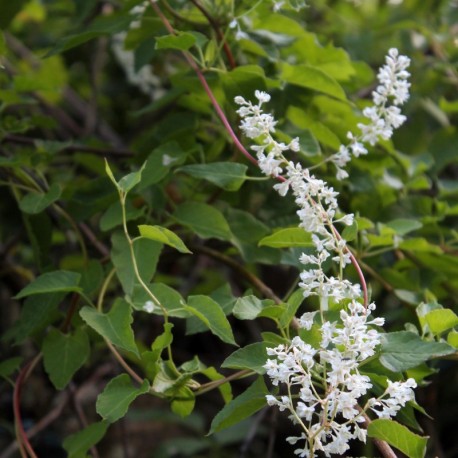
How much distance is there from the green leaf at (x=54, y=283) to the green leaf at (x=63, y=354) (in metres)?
0.10

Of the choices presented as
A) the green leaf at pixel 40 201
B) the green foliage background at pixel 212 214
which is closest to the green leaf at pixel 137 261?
the green foliage background at pixel 212 214

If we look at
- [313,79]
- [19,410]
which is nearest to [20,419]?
[19,410]

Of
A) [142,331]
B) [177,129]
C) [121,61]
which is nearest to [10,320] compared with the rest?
[142,331]

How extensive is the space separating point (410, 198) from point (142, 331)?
773mm

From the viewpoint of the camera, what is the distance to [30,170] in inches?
44.8

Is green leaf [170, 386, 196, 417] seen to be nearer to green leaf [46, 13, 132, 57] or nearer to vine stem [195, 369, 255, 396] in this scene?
vine stem [195, 369, 255, 396]

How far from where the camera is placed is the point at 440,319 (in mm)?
794

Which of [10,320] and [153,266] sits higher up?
[153,266]

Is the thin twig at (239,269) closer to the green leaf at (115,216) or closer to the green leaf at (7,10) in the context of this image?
the green leaf at (115,216)

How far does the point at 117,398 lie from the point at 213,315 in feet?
0.40

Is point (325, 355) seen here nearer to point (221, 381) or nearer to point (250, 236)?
point (221, 381)

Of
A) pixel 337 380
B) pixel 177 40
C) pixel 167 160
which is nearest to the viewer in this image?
pixel 337 380

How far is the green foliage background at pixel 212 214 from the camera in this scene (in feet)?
2.67

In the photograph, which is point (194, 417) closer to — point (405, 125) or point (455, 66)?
point (405, 125)
